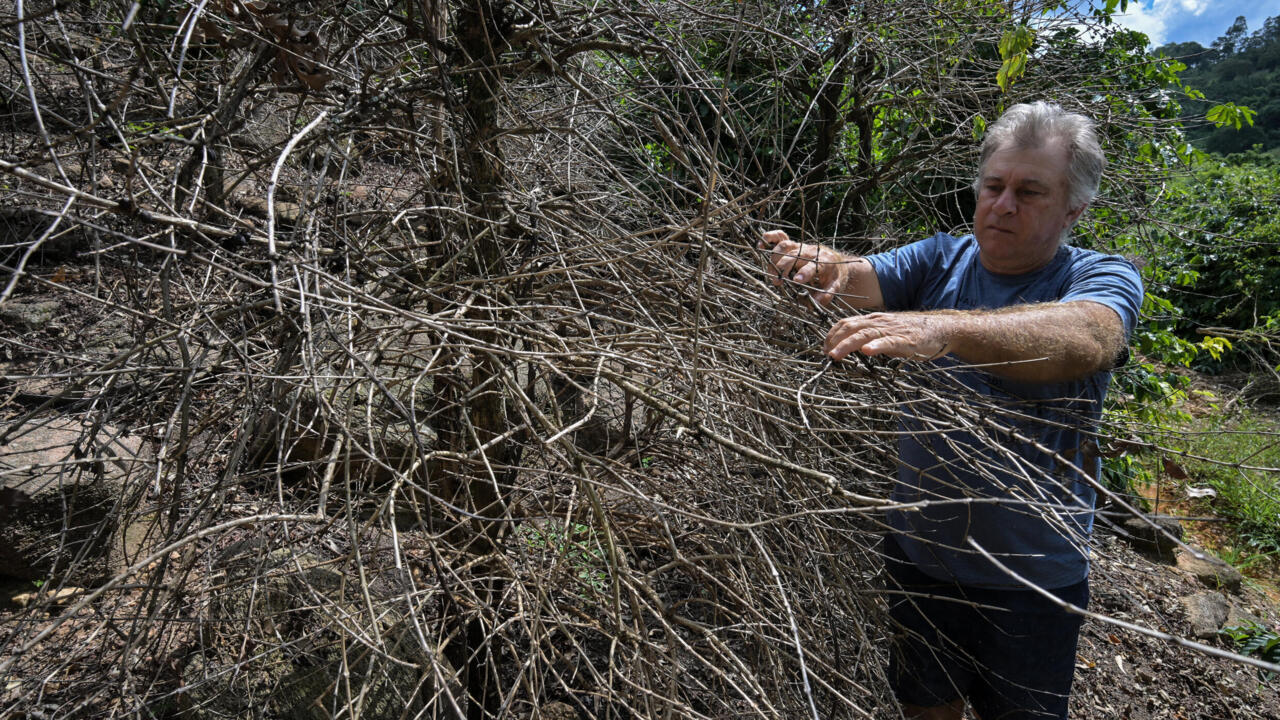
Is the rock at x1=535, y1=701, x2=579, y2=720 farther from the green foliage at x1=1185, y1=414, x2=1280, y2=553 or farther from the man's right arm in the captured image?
the green foliage at x1=1185, y1=414, x2=1280, y2=553

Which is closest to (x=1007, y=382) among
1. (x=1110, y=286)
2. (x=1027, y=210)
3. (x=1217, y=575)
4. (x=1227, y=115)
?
(x=1110, y=286)

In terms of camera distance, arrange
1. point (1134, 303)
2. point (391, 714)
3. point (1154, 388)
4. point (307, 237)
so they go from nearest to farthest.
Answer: point (307, 237) < point (1134, 303) < point (391, 714) < point (1154, 388)

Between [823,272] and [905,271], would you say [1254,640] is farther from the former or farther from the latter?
[823,272]

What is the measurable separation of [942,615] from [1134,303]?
1.04m

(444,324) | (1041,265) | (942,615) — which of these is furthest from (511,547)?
(1041,265)

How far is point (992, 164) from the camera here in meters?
2.27

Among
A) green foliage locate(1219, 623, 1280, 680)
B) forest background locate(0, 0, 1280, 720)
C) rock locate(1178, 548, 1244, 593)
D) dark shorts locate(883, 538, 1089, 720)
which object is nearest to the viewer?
forest background locate(0, 0, 1280, 720)

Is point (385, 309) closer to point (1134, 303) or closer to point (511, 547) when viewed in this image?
point (511, 547)

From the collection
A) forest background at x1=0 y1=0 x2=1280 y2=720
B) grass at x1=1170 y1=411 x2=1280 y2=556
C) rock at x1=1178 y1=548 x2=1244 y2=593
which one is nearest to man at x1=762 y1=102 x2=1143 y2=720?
forest background at x1=0 y1=0 x2=1280 y2=720

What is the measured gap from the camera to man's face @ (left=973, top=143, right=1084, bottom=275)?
2.16 m

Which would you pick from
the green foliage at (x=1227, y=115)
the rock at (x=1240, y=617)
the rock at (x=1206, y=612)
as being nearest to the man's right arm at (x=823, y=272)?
the green foliage at (x=1227, y=115)

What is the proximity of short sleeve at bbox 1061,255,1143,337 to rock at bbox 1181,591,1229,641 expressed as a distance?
3.30 m

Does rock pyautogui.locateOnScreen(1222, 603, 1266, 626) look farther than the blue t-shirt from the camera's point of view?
Yes

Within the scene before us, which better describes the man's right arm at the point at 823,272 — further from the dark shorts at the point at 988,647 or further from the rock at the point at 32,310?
the rock at the point at 32,310
